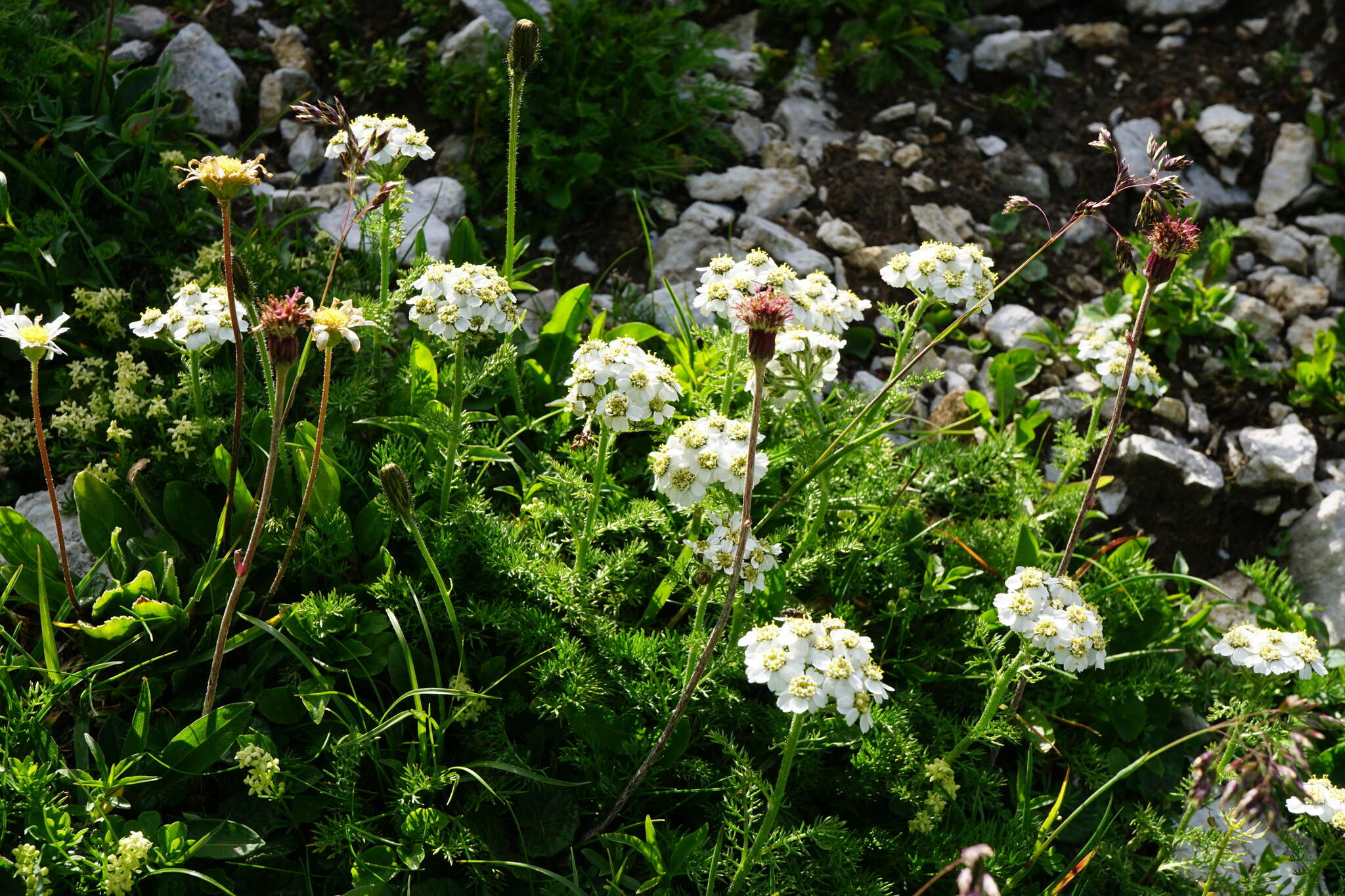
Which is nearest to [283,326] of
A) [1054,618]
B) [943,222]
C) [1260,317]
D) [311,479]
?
[311,479]

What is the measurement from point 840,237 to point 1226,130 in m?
2.19

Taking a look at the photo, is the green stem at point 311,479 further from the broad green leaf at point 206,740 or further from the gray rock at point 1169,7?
the gray rock at point 1169,7

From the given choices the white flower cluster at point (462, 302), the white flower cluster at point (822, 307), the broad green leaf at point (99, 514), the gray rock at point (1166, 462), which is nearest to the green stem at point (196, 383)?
the broad green leaf at point (99, 514)

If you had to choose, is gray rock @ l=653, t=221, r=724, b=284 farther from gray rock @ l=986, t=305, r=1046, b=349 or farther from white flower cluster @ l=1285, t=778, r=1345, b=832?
white flower cluster @ l=1285, t=778, r=1345, b=832

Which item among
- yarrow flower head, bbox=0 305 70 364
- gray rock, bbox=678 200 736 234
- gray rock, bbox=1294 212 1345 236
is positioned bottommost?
gray rock, bbox=1294 212 1345 236

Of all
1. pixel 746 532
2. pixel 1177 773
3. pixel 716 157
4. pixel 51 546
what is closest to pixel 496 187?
pixel 716 157

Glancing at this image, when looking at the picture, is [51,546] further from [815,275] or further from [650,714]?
[815,275]

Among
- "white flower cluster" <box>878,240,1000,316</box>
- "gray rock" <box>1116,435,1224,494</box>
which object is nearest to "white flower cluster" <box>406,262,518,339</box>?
"white flower cluster" <box>878,240,1000,316</box>

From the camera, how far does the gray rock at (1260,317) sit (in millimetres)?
4410

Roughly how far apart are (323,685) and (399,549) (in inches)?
20.5

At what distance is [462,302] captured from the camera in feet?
8.45

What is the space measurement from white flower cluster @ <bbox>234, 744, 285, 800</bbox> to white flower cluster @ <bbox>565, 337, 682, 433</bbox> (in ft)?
3.31

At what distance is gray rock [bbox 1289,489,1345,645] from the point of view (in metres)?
3.62

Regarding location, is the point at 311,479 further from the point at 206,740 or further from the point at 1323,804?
the point at 1323,804
